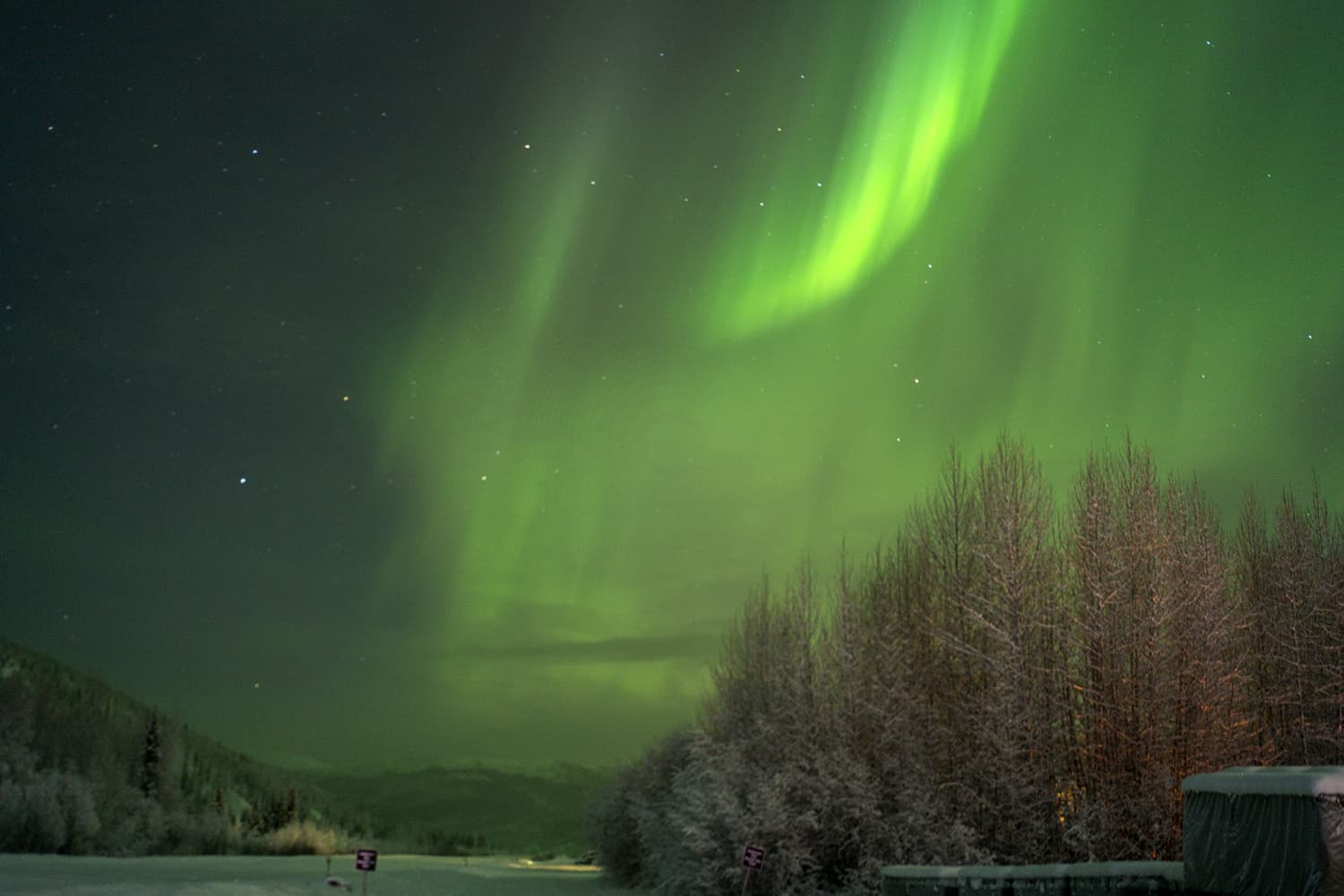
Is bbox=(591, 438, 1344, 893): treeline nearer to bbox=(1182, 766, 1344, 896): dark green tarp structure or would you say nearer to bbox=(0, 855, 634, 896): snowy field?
bbox=(0, 855, 634, 896): snowy field

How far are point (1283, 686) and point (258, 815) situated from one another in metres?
77.5

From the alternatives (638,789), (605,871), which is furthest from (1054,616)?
(605,871)

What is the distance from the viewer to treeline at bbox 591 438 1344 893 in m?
31.7

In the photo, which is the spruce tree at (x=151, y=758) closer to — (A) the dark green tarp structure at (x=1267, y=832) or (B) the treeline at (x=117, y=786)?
(B) the treeline at (x=117, y=786)

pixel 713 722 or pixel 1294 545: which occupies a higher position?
pixel 1294 545

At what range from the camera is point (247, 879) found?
37.7 m

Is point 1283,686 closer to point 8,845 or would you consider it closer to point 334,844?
point 8,845

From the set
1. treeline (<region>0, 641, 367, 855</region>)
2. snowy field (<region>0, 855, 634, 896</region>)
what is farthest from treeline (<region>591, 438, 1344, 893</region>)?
treeline (<region>0, 641, 367, 855</region>)

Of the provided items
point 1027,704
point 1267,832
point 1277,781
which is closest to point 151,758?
point 1027,704

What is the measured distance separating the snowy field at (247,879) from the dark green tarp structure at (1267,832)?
951 inches

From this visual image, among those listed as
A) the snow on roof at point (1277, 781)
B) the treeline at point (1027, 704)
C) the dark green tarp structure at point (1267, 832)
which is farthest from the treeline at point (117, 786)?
the snow on roof at point (1277, 781)

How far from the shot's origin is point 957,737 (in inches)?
1447

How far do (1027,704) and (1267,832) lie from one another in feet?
60.7

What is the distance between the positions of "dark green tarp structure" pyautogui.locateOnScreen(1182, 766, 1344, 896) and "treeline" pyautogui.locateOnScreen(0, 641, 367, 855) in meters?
50.6
